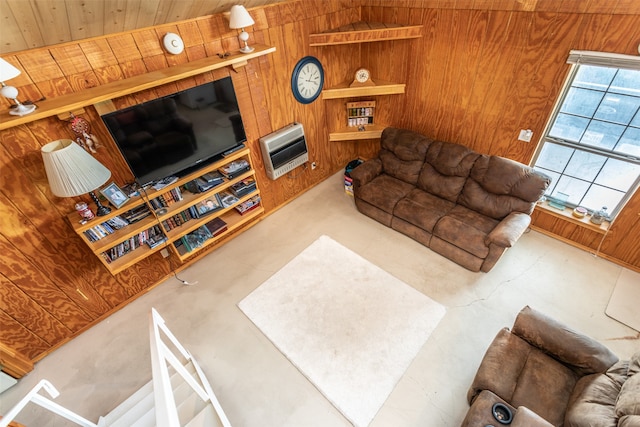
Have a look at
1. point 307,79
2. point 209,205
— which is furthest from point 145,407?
point 307,79

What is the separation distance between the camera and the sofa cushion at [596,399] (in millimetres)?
1451

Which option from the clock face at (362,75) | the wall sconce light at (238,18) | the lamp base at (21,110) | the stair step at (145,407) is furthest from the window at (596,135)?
the lamp base at (21,110)

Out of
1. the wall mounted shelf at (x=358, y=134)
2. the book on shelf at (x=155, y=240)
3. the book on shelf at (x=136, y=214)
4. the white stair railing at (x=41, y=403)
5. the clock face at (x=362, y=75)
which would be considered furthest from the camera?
the wall mounted shelf at (x=358, y=134)

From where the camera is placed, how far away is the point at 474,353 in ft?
7.97

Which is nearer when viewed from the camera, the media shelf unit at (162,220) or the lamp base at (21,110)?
the lamp base at (21,110)

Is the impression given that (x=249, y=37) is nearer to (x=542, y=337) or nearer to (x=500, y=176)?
(x=500, y=176)

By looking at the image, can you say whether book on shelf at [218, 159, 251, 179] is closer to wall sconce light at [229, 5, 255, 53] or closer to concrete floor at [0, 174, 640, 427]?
concrete floor at [0, 174, 640, 427]

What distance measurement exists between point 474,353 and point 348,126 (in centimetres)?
324

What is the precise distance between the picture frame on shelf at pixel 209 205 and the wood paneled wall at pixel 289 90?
0.69 meters

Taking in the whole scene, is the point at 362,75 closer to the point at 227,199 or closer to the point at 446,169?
the point at 446,169

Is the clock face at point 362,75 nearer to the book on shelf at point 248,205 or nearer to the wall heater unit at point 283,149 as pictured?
the wall heater unit at point 283,149

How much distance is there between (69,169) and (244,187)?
5.26 feet

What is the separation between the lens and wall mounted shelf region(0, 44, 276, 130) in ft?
6.21

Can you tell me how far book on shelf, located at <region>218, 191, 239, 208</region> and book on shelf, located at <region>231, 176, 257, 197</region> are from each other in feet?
0.17
